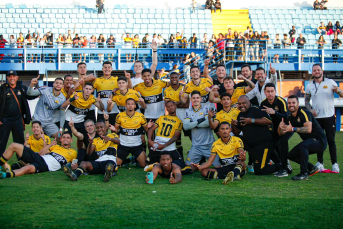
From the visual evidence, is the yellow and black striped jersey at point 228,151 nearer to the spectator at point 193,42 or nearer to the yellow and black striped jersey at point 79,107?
the yellow and black striped jersey at point 79,107

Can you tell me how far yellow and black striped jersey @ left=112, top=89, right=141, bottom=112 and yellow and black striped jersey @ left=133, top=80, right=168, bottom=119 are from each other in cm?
30

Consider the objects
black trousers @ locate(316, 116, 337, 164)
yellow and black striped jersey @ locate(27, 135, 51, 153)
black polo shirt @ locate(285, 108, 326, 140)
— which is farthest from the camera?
yellow and black striped jersey @ locate(27, 135, 51, 153)

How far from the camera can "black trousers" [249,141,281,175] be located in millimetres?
6652

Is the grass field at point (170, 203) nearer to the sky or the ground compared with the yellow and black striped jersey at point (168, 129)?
nearer to the ground

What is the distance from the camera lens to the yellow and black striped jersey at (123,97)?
801cm

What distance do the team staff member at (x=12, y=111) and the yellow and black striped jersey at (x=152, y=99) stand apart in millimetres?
2640

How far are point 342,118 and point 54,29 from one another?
21225 millimetres

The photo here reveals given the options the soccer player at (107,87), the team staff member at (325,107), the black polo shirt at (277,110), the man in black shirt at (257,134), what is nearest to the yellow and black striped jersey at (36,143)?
the soccer player at (107,87)

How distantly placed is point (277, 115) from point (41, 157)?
4.70 m

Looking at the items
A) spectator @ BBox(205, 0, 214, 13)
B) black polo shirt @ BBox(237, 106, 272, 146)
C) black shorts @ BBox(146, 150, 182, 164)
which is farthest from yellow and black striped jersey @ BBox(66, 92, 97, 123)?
spectator @ BBox(205, 0, 214, 13)

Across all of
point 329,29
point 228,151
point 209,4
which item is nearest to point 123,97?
point 228,151

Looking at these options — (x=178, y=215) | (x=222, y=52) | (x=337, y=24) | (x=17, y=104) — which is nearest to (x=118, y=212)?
(x=178, y=215)

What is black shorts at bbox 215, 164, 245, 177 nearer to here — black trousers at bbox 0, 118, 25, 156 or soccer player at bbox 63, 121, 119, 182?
soccer player at bbox 63, 121, 119, 182

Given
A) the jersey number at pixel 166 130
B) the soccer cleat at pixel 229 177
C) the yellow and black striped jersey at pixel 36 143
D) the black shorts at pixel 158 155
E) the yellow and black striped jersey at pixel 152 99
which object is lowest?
the soccer cleat at pixel 229 177
